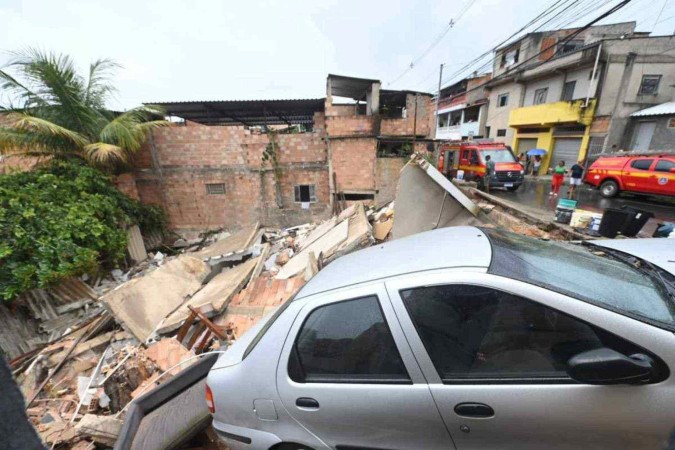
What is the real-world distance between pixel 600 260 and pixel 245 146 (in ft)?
28.6

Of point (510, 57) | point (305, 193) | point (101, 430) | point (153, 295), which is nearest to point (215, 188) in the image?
point (305, 193)

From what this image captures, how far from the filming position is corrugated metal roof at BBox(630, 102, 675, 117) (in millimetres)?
12355

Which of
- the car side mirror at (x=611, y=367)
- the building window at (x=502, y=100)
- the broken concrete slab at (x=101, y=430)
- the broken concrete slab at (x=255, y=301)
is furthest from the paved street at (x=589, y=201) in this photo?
the building window at (x=502, y=100)

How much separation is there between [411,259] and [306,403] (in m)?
1.08

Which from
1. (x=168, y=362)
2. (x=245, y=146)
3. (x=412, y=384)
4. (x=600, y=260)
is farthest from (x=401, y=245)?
(x=245, y=146)

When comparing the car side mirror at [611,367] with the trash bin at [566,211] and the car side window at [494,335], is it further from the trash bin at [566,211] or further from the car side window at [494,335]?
the trash bin at [566,211]

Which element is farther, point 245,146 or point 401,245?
point 245,146

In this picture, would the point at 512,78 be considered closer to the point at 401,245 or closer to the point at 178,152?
the point at 178,152

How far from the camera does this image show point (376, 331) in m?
1.59

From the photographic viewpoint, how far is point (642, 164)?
889 centimetres

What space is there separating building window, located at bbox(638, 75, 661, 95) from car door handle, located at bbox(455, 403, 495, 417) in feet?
65.7

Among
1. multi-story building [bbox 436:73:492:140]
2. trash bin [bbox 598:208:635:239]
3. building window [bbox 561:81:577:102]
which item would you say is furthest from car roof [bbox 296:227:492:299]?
multi-story building [bbox 436:73:492:140]

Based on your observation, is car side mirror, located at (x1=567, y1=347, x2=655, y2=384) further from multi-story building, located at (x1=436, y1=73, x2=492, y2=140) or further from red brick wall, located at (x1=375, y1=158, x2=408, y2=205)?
multi-story building, located at (x1=436, y1=73, x2=492, y2=140)

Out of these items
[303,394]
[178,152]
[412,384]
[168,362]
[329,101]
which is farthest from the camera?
[178,152]
